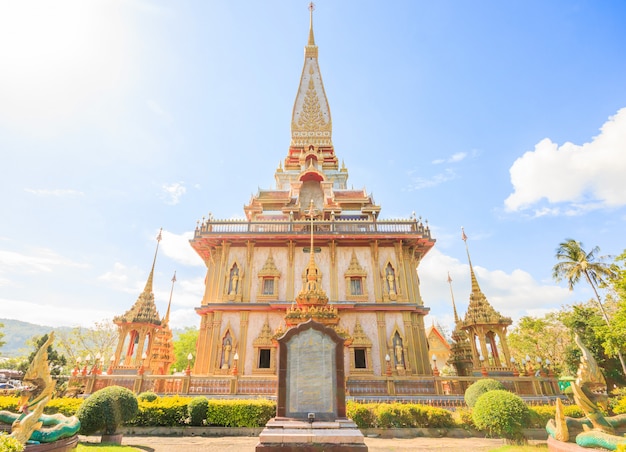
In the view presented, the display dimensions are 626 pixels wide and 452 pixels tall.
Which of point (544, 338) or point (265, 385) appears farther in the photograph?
point (544, 338)

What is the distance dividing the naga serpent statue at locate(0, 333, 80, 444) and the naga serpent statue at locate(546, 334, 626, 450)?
32.8ft

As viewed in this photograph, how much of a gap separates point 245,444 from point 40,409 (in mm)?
5005

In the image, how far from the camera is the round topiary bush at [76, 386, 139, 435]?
326 inches

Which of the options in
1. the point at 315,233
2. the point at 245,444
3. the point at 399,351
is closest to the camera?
the point at 245,444

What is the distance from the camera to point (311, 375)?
25.5 feet

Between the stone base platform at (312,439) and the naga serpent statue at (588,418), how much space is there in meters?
4.13

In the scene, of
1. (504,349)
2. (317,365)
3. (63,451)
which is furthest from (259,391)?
(504,349)

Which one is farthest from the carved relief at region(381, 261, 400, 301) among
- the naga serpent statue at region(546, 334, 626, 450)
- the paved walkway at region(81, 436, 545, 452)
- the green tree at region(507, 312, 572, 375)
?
the green tree at region(507, 312, 572, 375)

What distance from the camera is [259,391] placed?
13.6 m

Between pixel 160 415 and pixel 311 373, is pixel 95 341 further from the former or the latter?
pixel 311 373

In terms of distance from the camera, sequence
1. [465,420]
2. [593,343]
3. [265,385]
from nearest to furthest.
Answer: [465,420] → [265,385] → [593,343]

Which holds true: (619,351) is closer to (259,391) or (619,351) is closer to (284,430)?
(259,391)

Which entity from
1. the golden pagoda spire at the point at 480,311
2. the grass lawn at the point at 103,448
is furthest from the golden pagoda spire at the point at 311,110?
the grass lawn at the point at 103,448

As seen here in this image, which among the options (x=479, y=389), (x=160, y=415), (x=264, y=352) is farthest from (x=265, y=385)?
(x=479, y=389)
